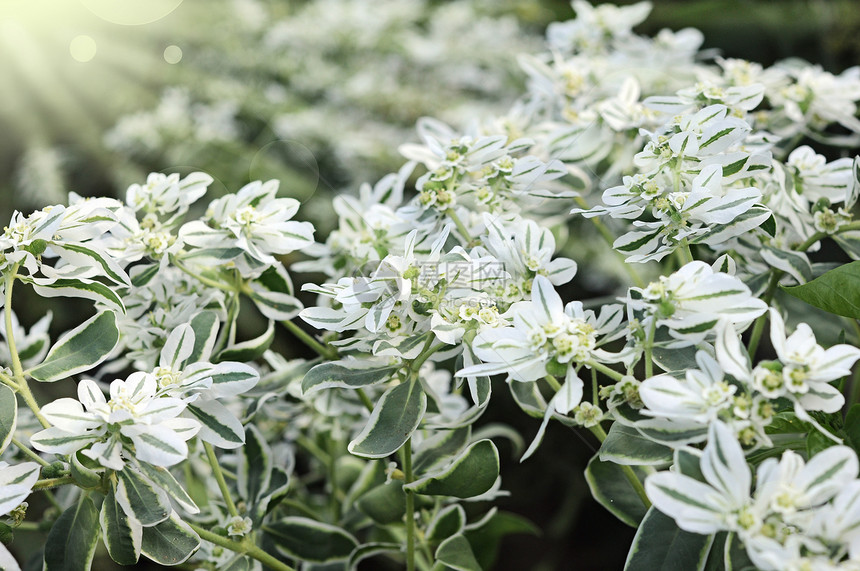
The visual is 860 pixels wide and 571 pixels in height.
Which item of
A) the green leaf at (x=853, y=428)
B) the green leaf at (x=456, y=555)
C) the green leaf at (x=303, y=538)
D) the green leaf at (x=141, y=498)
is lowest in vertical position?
the green leaf at (x=303, y=538)

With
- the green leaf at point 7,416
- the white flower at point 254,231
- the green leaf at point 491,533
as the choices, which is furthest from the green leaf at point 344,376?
the green leaf at point 491,533

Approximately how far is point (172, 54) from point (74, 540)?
83.0 inches

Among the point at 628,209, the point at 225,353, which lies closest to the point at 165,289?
the point at 225,353

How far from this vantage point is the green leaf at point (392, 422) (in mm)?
600

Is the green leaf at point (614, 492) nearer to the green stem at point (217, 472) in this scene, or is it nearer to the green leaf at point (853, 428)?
the green leaf at point (853, 428)

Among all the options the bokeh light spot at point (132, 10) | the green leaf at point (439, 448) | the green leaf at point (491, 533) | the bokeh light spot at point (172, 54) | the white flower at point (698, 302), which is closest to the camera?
the white flower at point (698, 302)

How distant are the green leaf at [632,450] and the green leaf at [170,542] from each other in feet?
1.12

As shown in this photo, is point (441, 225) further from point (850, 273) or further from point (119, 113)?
point (119, 113)

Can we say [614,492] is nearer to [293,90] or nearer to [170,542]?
[170,542]

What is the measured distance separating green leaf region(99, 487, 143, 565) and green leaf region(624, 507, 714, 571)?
39 cm

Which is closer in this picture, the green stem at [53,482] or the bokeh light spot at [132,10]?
the green stem at [53,482]

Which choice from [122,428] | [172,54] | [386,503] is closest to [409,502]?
[386,503]

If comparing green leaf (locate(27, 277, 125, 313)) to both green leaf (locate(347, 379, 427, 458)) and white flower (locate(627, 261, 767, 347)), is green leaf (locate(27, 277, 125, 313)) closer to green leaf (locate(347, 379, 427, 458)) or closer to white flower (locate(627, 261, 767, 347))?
green leaf (locate(347, 379, 427, 458))

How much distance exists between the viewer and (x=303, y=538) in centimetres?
75
